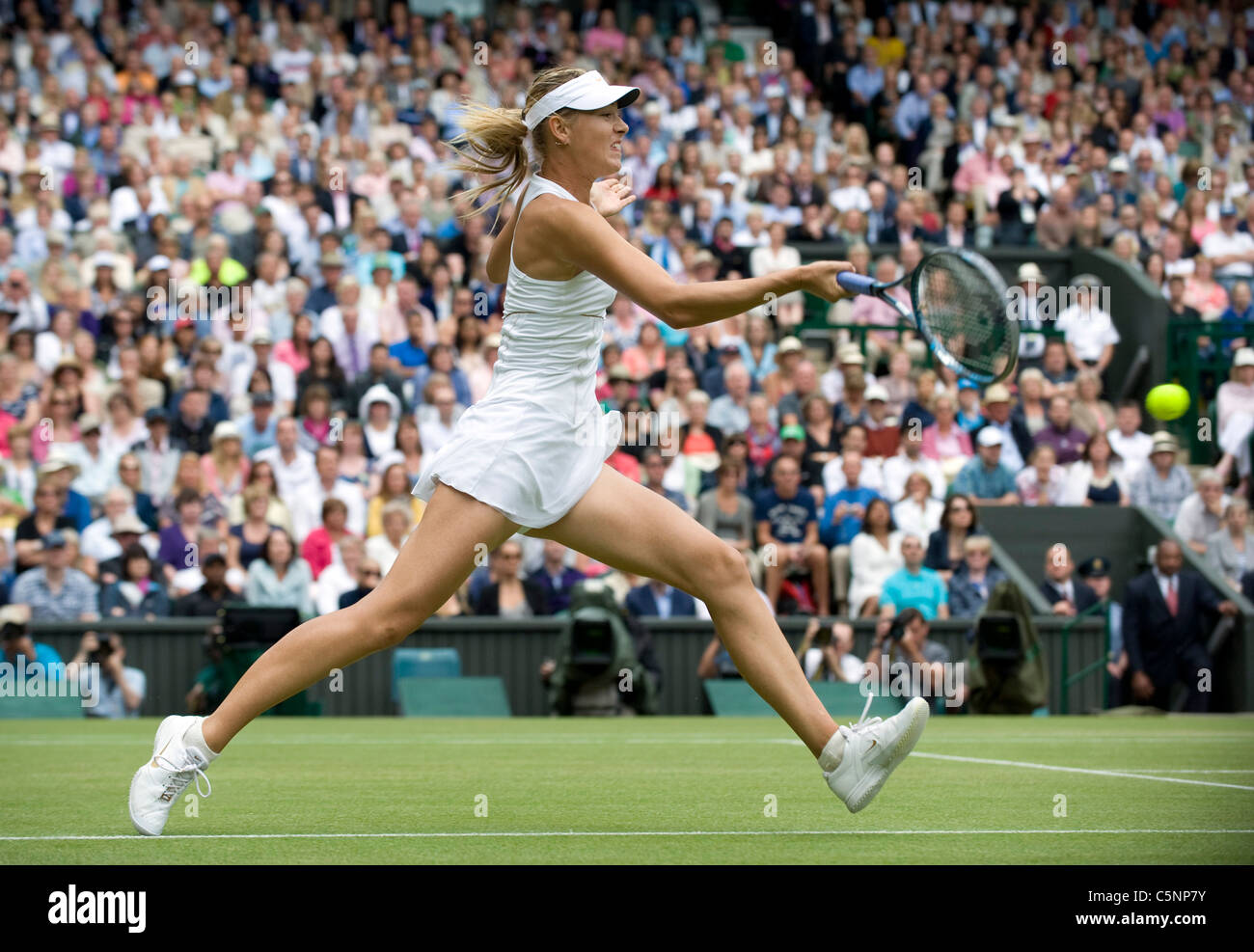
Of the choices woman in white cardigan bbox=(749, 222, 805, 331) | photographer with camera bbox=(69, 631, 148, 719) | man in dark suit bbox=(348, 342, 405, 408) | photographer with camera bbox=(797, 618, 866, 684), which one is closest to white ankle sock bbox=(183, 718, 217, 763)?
photographer with camera bbox=(69, 631, 148, 719)

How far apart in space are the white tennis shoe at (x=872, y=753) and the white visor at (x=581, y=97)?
194 cm

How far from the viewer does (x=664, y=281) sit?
488cm

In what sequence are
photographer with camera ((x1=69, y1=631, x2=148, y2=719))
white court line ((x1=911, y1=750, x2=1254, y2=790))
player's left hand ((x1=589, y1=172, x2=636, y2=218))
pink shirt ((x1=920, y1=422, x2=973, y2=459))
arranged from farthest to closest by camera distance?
1. pink shirt ((x1=920, y1=422, x2=973, y2=459))
2. photographer with camera ((x1=69, y1=631, x2=148, y2=719))
3. white court line ((x1=911, y1=750, x2=1254, y2=790))
4. player's left hand ((x1=589, y1=172, x2=636, y2=218))

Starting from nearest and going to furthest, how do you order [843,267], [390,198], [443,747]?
1. [843,267]
2. [443,747]
3. [390,198]

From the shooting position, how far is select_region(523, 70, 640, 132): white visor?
5.24 m

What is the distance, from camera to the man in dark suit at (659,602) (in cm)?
1374

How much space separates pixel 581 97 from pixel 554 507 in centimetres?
120

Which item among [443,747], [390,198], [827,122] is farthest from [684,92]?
[443,747]

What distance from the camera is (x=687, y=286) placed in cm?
490

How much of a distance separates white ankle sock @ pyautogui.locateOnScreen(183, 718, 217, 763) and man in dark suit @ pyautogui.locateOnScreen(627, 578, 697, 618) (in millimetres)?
8591

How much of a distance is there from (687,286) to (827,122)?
1657 centimetres

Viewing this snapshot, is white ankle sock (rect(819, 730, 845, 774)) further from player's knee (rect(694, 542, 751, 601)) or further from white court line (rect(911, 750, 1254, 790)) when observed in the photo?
white court line (rect(911, 750, 1254, 790))
